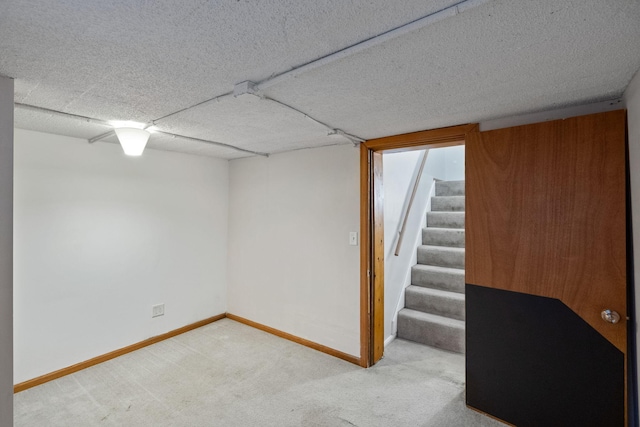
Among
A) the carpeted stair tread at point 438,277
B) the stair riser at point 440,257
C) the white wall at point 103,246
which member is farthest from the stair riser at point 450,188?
the white wall at point 103,246

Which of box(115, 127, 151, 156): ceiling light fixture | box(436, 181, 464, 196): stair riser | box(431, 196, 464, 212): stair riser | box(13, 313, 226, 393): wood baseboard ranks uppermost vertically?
box(115, 127, 151, 156): ceiling light fixture

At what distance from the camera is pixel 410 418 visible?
2.03 m

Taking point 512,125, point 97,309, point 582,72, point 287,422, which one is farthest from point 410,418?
point 97,309

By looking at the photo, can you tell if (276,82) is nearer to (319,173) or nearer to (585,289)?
(319,173)

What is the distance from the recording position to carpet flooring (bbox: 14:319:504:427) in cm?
202

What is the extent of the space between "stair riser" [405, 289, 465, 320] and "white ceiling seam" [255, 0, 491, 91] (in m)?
2.78

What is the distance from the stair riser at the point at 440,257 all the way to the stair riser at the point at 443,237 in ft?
0.65

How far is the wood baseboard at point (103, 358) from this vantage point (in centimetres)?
236

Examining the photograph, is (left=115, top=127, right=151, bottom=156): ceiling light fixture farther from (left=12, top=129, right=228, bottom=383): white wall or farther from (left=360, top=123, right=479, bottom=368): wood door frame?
(left=360, top=123, right=479, bottom=368): wood door frame

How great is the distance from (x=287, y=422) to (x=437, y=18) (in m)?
2.29

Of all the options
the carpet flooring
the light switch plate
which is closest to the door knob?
the carpet flooring

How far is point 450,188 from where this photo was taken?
14.6 ft

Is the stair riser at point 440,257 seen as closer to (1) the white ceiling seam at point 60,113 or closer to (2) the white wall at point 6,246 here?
(1) the white ceiling seam at point 60,113

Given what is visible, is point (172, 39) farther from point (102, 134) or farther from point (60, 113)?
point (102, 134)
